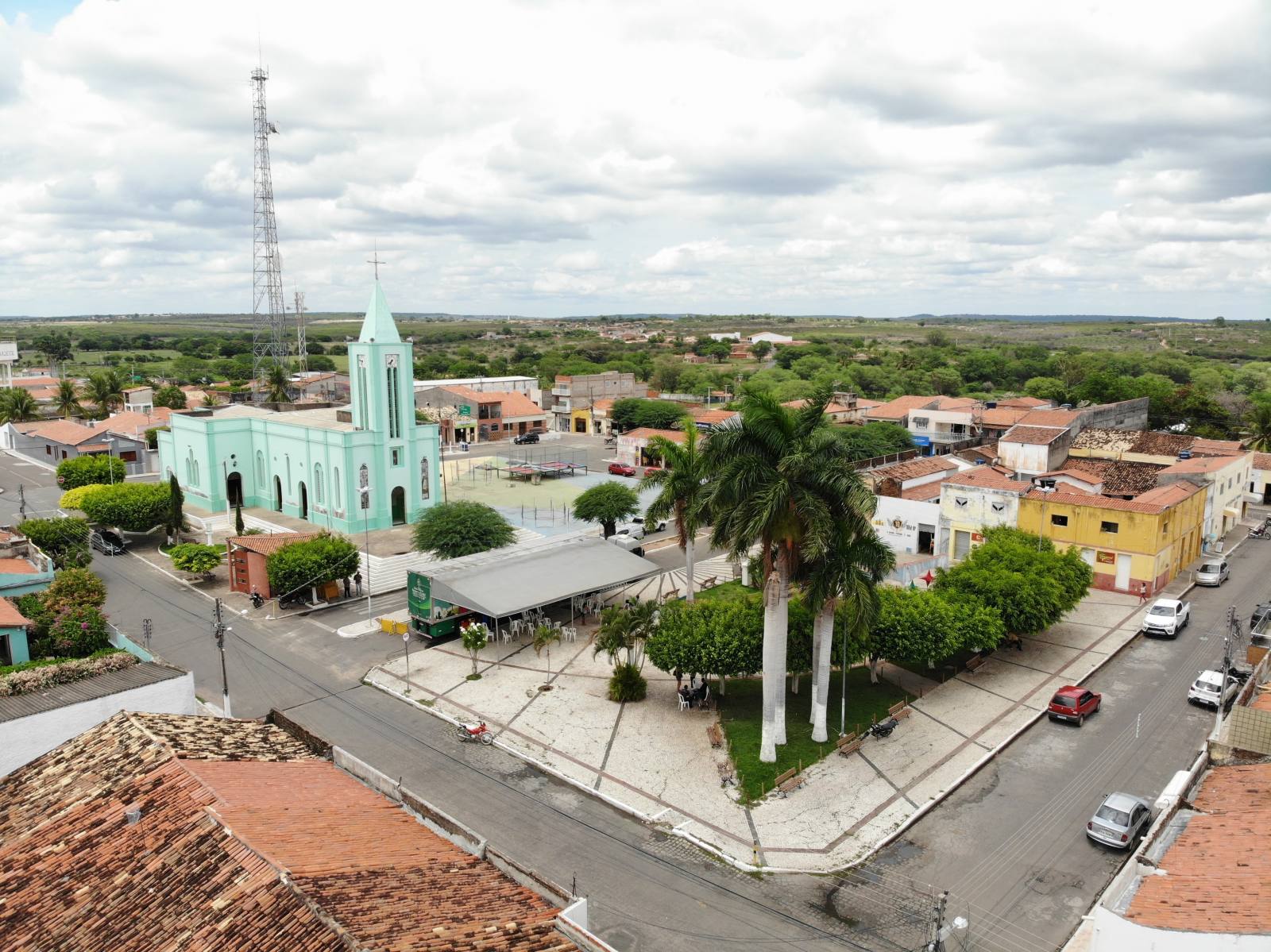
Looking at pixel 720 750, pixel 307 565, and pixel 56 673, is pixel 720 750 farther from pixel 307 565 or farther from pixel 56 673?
pixel 307 565

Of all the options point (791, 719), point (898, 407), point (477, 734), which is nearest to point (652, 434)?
point (898, 407)

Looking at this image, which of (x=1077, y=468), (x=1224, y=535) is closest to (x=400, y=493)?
(x=1077, y=468)

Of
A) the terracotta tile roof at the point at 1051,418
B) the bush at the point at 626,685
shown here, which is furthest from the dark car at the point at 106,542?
the terracotta tile roof at the point at 1051,418

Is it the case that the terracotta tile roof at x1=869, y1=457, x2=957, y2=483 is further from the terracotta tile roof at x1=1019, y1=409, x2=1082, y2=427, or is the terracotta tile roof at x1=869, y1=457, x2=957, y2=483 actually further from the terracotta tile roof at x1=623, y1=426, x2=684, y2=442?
the terracotta tile roof at x1=623, y1=426, x2=684, y2=442

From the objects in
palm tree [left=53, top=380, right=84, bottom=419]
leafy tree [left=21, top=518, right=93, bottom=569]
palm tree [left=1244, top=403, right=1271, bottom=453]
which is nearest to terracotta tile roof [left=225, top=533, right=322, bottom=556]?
leafy tree [left=21, top=518, right=93, bottom=569]

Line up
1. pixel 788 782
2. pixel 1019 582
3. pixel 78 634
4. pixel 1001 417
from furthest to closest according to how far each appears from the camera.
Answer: pixel 1001 417 → pixel 1019 582 → pixel 78 634 → pixel 788 782

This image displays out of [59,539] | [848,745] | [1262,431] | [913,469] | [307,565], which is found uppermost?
[913,469]

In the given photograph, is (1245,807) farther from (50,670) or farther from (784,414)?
(50,670)
